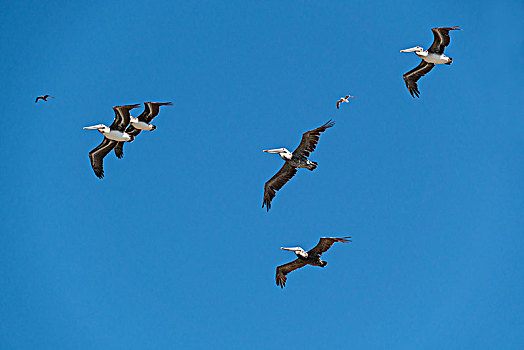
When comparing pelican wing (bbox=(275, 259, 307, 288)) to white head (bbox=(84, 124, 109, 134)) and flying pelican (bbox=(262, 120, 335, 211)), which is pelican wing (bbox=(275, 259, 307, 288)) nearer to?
flying pelican (bbox=(262, 120, 335, 211))

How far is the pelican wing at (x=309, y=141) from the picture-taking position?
24.2 meters

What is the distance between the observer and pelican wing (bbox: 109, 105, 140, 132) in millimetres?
25734

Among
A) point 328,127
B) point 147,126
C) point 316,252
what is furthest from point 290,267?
point 147,126

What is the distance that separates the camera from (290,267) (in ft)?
86.3

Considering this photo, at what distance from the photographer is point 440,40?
26094mm

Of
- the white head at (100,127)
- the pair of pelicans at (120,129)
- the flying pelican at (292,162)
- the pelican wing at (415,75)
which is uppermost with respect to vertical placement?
the pelican wing at (415,75)

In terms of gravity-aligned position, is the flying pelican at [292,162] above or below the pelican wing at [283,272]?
above

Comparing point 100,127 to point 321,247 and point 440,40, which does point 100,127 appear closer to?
point 321,247

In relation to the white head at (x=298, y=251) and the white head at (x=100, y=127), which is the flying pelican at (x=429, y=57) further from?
the white head at (x=100, y=127)

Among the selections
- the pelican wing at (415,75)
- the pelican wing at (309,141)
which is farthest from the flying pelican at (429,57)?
the pelican wing at (309,141)

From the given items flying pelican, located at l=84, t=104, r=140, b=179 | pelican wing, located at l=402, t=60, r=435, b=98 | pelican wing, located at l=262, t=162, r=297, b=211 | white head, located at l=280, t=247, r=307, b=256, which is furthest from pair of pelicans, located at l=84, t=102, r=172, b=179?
pelican wing, located at l=402, t=60, r=435, b=98

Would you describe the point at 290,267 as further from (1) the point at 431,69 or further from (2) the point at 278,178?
(1) the point at 431,69

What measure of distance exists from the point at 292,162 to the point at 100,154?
801cm

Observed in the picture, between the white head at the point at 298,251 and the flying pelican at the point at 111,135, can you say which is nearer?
the white head at the point at 298,251
